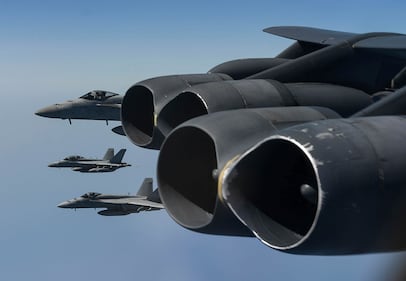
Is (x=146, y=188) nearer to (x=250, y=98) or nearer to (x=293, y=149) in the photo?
(x=250, y=98)

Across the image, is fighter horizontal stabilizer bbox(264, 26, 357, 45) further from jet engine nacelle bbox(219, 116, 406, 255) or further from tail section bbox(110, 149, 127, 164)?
tail section bbox(110, 149, 127, 164)

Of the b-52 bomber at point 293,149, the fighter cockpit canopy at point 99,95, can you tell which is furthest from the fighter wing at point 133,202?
the b-52 bomber at point 293,149

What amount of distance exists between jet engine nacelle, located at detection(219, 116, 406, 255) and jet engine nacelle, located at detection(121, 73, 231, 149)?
3.01m

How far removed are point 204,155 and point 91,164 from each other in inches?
2494

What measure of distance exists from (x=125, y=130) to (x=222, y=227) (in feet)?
10.7

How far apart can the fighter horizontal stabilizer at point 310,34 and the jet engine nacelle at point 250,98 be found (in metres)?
1.33

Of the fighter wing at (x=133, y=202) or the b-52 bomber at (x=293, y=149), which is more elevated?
the b-52 bomber at (x=293, y=149)

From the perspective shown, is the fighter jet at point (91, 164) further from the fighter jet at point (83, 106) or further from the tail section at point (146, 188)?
the fighter jet at point (83, 106)

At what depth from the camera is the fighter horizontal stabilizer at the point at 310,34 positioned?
28.2 ft

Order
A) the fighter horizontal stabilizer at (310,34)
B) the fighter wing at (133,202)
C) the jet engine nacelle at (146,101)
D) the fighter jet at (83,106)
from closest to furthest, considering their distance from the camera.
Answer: the jet engine nacelle at (146,101) < the fighter horizontal stabilizer at (310,34) < the fighter jet at (83,106) < the fighter wing at (133,202)

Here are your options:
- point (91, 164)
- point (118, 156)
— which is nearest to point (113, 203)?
point (91, 164)

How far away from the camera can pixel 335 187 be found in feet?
11.9

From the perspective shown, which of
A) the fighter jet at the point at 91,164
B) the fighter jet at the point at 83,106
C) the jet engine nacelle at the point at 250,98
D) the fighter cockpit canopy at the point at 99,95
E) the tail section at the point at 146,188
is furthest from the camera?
the tail section at the point at 146,188

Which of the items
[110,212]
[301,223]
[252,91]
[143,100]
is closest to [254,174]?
[301,223]
